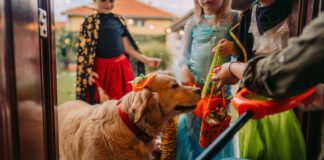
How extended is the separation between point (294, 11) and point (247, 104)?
2.25 feet

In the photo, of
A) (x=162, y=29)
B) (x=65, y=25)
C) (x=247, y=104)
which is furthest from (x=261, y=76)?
(x=65, y=25)

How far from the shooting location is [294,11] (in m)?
1.10

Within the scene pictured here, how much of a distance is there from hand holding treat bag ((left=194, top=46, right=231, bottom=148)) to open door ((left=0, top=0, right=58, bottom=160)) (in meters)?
0.68

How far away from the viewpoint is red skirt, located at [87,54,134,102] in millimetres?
2006

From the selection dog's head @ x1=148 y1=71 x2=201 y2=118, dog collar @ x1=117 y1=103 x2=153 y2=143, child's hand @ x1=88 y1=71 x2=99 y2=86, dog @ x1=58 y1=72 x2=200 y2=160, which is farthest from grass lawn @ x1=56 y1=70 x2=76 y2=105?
dog's head @ x1=148 y1=71 x2=201 y2=118

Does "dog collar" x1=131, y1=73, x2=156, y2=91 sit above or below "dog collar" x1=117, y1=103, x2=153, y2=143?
above

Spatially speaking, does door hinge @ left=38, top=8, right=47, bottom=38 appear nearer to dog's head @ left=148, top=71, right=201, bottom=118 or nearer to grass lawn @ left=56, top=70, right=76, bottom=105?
dog's head @ left=148, top=71, right=201, bottom=118

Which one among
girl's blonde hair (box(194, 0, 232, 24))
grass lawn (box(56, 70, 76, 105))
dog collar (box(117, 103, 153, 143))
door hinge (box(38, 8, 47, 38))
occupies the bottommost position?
grass lawn (box(56, 70, 76, 105))

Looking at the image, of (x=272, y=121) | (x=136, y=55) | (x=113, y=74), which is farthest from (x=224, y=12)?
(x=113, y=74)

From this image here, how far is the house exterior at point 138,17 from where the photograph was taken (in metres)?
2.39

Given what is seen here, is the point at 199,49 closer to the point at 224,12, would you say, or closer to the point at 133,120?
the point at 224,12

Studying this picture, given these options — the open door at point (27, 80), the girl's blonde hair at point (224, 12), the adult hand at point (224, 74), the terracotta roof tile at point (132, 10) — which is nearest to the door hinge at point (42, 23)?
the open door at point (27, 80)

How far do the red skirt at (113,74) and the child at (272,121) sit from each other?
1141 millimetres

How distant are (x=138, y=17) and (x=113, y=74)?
99 centimetres
